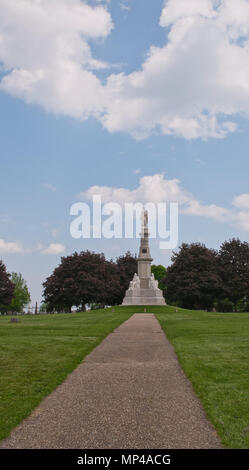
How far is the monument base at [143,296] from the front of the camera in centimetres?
5409

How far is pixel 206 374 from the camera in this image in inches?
379

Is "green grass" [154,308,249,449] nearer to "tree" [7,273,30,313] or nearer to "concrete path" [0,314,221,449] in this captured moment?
"concrete path" [0,314,221,449]

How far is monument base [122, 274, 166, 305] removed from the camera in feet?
177

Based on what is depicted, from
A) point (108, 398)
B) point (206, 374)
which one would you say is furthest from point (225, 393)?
point (108, 398)

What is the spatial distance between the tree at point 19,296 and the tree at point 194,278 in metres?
38.9

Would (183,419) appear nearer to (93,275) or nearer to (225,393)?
(225,393)

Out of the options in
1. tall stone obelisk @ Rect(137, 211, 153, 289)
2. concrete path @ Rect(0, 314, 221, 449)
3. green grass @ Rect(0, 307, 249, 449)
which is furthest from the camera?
tall stone obelisk @ Rect(137, 211, 153, 289)

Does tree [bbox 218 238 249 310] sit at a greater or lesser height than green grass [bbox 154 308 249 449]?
greater

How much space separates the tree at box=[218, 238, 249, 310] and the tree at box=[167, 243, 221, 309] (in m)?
1.65

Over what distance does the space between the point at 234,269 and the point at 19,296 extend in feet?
174

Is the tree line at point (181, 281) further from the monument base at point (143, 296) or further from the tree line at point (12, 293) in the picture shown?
the monument base at point (143, 296)

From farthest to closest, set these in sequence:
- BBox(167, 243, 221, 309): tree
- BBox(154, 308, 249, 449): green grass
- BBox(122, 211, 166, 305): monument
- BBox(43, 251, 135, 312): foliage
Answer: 1. BBox(167, 243, 221, 309): tree
2. BBox(43, 251, 135, 312): foliage
3. BBox(122, 211, 166, 305): monument
4. BBox(154, 308, 249, 449): green grass

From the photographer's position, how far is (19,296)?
Answer: 90125mm

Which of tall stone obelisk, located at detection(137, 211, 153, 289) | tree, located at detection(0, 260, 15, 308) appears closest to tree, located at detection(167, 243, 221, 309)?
tall stone obelisk, located at detection(137, 211, 153, 289)
